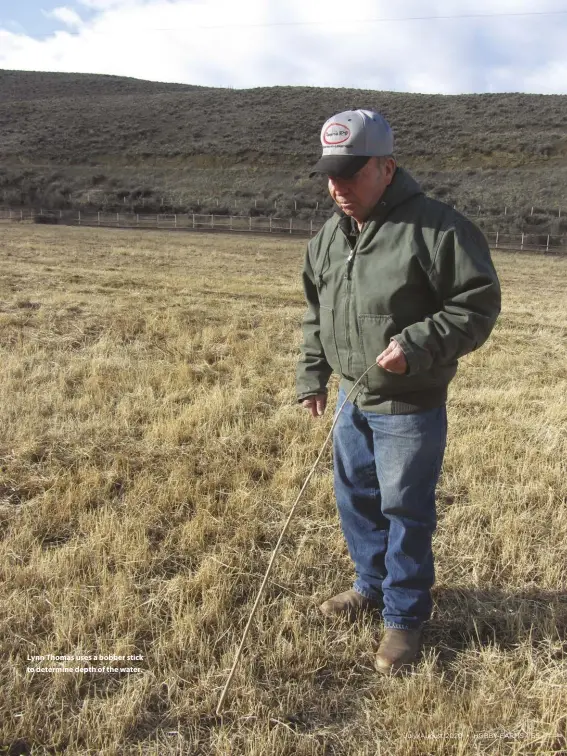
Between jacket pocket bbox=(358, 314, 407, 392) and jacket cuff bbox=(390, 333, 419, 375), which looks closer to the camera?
jacket cuff bbox=(390, 333, 419, 375)

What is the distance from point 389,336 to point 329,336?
35 cm

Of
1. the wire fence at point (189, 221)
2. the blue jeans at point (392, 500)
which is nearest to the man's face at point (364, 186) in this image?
the blue jeans at point (392, 500)

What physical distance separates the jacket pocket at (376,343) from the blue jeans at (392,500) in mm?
157

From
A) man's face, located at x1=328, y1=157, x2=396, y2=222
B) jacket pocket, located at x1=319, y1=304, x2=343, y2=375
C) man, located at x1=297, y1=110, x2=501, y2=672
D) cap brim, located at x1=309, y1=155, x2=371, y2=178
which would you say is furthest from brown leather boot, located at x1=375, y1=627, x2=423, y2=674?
cap brim, located at x1=309, y1=155, x2=371, y2=178

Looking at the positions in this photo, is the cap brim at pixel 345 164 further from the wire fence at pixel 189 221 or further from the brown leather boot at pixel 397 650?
the wire fence at pixel 189 221

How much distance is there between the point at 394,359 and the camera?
2.29 metres

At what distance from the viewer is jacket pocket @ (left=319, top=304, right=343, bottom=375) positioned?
2.65 m

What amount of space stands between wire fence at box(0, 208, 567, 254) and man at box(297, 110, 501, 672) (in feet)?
95.3

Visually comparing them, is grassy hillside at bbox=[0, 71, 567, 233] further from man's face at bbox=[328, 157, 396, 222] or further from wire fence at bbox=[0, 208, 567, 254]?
man's face at bbox=[328, 157, 396, 222]

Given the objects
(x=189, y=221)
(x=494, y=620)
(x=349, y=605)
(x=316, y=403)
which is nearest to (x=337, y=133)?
(x=316, y=403)

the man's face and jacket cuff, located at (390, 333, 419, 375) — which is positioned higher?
the man's face

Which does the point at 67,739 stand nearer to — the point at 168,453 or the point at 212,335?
the point at 168,453

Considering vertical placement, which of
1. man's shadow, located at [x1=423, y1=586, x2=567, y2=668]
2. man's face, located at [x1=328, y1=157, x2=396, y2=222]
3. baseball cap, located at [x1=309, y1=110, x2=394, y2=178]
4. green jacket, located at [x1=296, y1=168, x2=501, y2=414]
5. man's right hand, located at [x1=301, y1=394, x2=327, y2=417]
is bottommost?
man's shadow, located at [x1=423, y1=586, x2=567, y2=668]

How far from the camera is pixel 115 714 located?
2.31m
